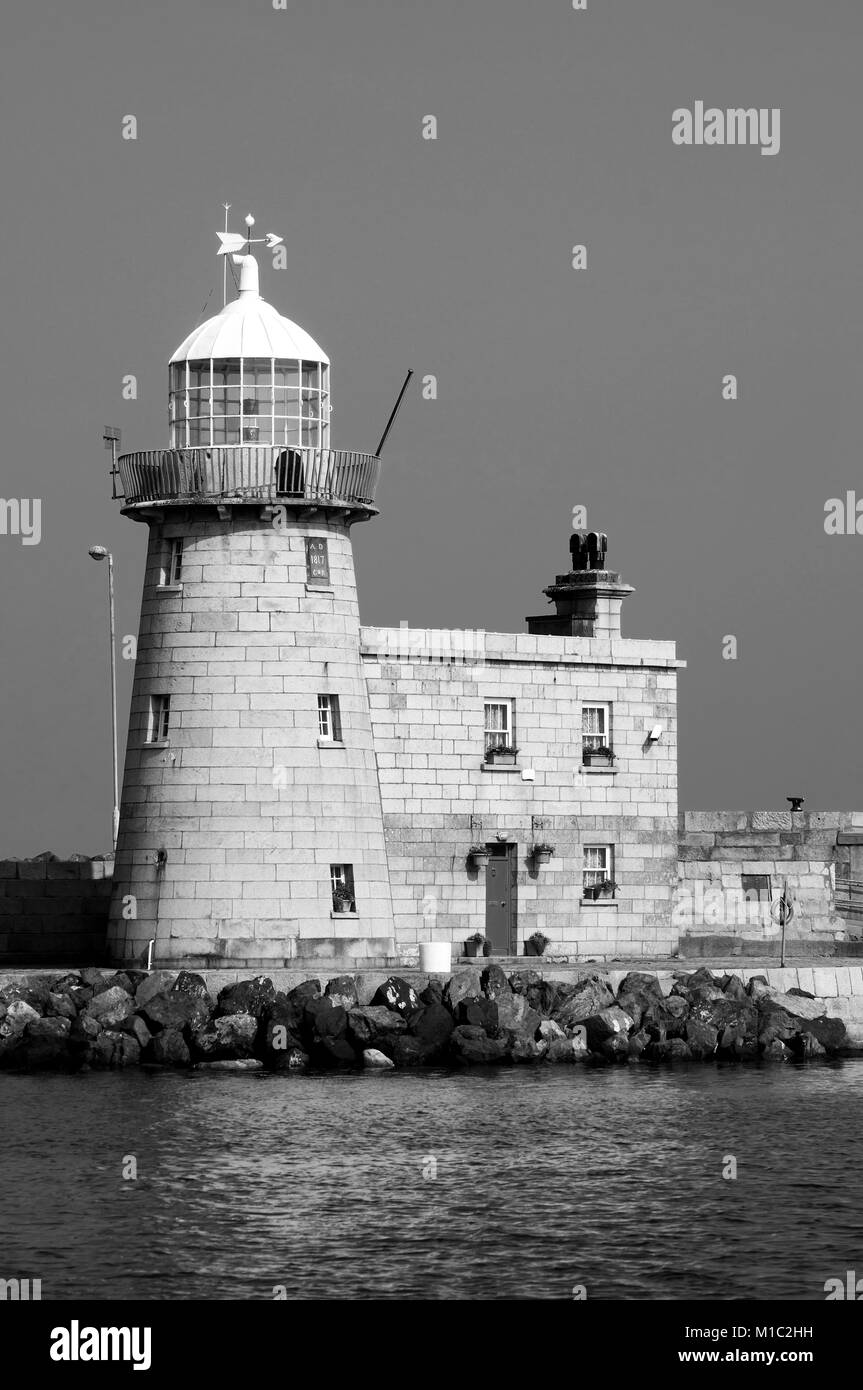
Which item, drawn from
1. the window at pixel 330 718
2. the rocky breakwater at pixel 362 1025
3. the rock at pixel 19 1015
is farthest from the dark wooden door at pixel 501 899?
the rock at pixel 19 1015

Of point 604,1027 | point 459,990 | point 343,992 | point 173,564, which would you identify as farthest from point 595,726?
point 343,992

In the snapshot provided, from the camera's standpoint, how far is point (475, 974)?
38.4m

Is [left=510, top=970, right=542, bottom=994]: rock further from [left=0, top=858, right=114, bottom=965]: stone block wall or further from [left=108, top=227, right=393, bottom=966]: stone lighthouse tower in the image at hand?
[left=0, top=858, right=114, bottom=965]: stone block wall

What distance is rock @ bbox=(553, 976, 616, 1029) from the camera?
38688 millimetres

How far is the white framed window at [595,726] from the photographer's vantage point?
1788 inches

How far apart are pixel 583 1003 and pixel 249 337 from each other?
12.4 meters

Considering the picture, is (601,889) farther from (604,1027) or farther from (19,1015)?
(19,1015)

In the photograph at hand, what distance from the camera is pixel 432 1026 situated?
37562mm

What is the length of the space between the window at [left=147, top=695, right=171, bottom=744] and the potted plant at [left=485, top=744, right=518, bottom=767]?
649 cm

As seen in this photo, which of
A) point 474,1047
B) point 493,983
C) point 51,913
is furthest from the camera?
point 51,913

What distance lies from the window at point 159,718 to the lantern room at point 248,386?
4.27 metres
